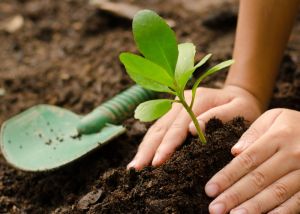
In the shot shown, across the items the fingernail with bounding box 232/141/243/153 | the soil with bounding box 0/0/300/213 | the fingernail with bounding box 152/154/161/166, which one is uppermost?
the fingernail with bounding box 232/141/243/153

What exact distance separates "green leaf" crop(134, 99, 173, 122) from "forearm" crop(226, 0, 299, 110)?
0.54 meters

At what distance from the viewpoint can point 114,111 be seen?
69.1 inches

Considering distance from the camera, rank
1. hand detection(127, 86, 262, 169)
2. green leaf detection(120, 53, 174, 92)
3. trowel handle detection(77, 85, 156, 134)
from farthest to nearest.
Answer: trowel handle detection(77, 85, 156, 134), hand detection(127, 86, 262, 169), green leaf detection(120, 53, 174, 92)

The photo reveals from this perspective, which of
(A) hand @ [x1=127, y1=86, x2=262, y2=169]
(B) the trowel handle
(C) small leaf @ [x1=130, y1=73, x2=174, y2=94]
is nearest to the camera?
(C) small leaf @ [x1=130, y1=73, x2=174, y2=94]

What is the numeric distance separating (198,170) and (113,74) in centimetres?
103

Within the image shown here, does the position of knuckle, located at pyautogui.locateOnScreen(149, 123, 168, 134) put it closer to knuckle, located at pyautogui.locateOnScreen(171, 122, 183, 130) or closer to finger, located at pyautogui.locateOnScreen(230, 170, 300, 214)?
knuckle, located at pyautogui.locateOnScreen(171, 122, 183, 130)

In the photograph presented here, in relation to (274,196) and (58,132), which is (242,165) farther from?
(58,132)

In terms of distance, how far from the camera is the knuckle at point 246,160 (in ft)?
4.20

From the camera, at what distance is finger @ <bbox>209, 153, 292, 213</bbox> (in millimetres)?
1234

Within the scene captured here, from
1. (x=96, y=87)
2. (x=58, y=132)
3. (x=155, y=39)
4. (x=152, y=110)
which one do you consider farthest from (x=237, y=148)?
(x=96, y=87)

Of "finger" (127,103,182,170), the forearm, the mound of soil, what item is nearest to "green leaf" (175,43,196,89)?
the mound of soil

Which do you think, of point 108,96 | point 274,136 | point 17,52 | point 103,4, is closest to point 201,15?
point 103,4

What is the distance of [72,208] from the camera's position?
141cm

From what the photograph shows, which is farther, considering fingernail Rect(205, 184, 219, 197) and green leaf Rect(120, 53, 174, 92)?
fingernail Rect(205, 184, 219, 197)
